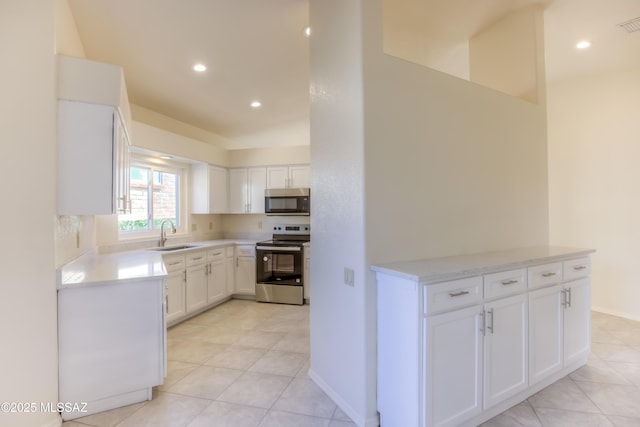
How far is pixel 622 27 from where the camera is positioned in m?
2.87

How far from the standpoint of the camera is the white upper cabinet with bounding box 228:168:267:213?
201 inches

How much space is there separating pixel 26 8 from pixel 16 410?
239 cm

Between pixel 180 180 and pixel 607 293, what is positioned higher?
pixel 180 180

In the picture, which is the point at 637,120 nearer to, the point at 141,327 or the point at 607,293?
the point at 607,293

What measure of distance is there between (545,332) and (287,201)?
357cm

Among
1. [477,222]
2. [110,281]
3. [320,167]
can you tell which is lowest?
[110,281]

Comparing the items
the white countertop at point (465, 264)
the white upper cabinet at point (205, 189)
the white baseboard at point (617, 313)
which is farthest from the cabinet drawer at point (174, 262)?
the white baseboard at point (617, 313)

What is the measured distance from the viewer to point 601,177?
385cm

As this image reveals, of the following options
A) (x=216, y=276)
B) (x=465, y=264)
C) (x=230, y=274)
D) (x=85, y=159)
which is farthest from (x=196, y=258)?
(x=465, y=264)

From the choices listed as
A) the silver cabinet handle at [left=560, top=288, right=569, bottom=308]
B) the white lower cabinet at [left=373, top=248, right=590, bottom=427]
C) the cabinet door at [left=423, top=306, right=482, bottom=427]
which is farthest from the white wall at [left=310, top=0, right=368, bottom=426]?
the silver cabinet handle at [left=560, top=288, right=569, bottom=308]

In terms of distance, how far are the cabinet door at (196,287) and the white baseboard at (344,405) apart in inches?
81.6

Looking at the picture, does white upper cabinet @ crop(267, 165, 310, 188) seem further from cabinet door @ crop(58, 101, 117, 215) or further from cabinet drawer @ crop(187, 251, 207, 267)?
cabinet door @ crop(58, 101, 117, 215)

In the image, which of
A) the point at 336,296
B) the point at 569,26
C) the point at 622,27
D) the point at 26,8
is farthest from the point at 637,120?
the point at 26,8

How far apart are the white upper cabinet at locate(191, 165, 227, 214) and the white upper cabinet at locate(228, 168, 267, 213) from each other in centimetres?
30
